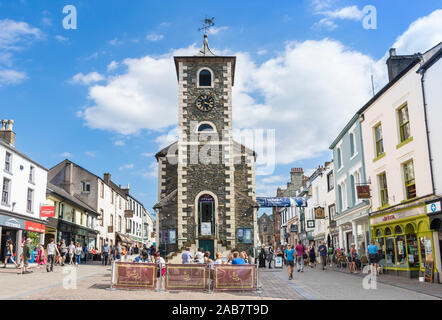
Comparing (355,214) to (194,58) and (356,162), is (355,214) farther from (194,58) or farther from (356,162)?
(194,58)

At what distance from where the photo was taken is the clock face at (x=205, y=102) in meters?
30.2

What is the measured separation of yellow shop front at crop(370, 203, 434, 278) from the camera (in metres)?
16.2

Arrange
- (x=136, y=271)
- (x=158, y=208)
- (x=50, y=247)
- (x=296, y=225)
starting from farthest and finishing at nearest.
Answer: (x=296, y=225), (x=158, y=208), (x=50, y=247), (x=136, y=271)

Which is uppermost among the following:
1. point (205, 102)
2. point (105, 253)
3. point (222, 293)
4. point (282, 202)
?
point (205, 102)

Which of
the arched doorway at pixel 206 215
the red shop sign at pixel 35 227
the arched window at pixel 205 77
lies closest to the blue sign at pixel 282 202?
the arched doorway at pixel 206 215

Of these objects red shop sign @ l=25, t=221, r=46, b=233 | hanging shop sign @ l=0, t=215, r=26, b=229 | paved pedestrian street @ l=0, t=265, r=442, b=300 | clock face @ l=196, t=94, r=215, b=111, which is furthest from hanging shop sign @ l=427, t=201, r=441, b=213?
red shop sign @ l=25, t=221, r=46, b=233

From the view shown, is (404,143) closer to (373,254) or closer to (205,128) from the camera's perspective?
(373,254)

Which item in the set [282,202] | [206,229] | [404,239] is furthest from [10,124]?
[404,239]

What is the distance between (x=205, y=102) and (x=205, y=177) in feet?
18.6

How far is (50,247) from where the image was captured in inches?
832

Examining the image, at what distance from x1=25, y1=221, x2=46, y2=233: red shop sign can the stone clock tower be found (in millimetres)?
8169

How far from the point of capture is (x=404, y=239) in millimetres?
17984
